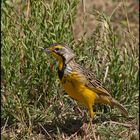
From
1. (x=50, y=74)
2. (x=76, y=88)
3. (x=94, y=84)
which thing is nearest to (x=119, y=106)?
(x=94, y=84)

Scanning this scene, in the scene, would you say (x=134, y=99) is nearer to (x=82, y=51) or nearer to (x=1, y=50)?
(x=82, y=51)

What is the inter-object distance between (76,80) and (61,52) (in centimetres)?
30

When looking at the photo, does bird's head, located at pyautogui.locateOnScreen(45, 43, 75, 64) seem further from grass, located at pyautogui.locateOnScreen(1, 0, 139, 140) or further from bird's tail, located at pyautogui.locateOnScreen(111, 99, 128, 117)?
bird's tail, located at pyautogui.locateOnScreen(111, 99, 128, 117)

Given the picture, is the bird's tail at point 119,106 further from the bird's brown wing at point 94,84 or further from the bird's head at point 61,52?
the bird's head at point 61,52

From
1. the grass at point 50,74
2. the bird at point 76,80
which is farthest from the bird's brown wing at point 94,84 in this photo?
the grass at point 50,74

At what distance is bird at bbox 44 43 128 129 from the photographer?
6430 millimetres

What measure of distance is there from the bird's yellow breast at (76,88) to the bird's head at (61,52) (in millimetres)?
178

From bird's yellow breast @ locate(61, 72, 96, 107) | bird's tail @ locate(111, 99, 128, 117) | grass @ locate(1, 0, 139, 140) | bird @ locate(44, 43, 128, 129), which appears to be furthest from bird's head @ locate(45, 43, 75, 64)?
bird's tail @ locate(111, 99, 128, 117)

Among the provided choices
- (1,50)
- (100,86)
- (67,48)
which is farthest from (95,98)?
(1,50)

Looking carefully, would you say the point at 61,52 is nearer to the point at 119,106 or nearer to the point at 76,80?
the point at 76,80

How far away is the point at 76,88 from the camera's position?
6.44 metres

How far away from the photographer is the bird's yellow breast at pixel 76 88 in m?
6.41

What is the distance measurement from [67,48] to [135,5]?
12.8 ft

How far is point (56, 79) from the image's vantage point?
7.02m
